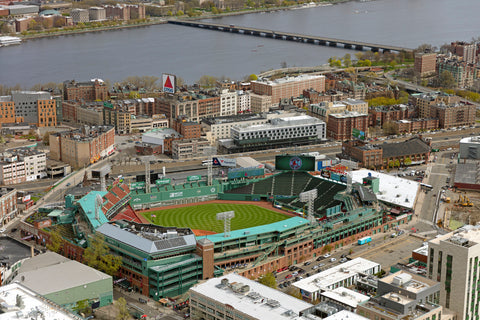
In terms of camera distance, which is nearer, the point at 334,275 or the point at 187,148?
the point at 334,275

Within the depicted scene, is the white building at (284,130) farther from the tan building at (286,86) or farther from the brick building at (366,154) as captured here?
the tan building at (286,86)

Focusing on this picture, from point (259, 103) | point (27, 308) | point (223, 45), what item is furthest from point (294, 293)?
point (223, 45)

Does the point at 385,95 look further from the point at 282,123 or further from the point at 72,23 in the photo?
the point at 72,23

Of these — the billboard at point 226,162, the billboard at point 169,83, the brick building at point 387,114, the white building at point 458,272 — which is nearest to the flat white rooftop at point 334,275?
the white building at point 458,272

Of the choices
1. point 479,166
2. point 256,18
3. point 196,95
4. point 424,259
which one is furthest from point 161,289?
point 256,18

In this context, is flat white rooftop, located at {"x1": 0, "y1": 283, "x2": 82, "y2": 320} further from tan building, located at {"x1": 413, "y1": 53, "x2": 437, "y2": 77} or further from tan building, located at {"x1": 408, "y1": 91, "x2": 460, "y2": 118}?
tan building, located at {"x1": 413, "y1": 53, "x2": 437, "y2": 77}

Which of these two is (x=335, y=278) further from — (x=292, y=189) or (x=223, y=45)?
Result: (x=223, y=45)

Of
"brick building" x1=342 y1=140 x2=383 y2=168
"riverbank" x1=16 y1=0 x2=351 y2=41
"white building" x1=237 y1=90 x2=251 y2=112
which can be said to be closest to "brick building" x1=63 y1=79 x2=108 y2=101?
"white building" x1=237 y1=90 x2=251 y2=112
